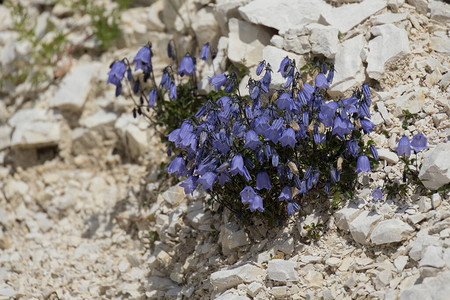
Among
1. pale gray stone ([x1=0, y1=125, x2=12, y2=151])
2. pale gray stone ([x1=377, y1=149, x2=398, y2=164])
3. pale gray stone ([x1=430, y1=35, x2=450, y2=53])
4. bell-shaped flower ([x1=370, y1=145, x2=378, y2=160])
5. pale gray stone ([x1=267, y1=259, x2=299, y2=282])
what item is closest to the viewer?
pale gray stone ([x1=267, y1=259, x2=299, y2=282])

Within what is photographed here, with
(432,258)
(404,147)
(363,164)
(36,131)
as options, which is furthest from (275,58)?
(36,131)

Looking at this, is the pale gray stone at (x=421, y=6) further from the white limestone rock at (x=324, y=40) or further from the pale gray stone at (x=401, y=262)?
the pale gray stone at (x=401, y=262)

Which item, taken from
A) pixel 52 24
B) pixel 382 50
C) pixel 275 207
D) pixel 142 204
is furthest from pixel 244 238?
pixel 52 24

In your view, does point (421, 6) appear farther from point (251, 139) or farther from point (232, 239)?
point (232, 239)

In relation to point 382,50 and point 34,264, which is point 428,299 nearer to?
point 382,50

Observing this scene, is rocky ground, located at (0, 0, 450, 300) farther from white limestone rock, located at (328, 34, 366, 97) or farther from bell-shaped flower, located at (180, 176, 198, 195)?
bell-shaped flower, located at (180, 176, 198, 195)

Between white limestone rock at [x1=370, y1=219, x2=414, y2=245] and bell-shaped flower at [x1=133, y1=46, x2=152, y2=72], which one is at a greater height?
bell-shaped flower at [x1=133, y1=46, x2=152, y2=72]

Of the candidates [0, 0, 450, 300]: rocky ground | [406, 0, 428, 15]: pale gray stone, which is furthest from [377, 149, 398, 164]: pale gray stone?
[406, 0, 428, 15]: pale gray stone
